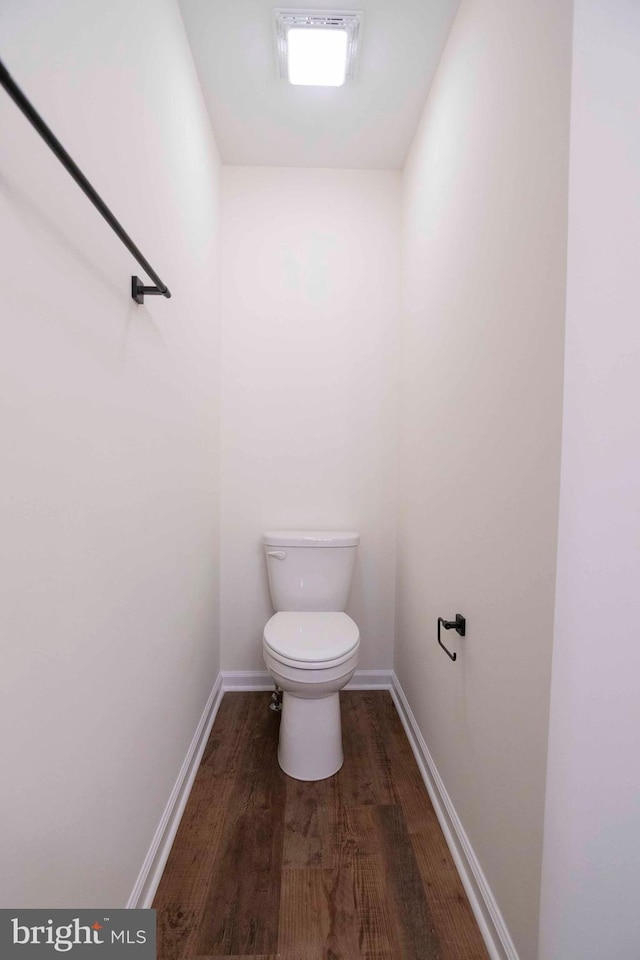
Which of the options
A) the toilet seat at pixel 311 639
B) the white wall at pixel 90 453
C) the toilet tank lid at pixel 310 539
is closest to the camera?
the white wall at pixel 90 453

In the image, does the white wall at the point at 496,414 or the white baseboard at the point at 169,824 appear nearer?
the white wall at the point at 496,414

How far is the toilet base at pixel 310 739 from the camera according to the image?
4.71ft

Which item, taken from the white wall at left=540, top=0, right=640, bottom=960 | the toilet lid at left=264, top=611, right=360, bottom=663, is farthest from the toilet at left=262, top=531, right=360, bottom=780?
the white wall at left=540, top=0, right=640, bottom=960

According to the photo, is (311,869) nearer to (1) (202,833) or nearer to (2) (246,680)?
(1) (202,833)

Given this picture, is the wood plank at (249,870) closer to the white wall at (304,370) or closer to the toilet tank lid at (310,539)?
the white wall at (304,370)

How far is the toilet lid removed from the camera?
136cm

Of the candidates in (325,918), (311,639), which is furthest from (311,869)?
(311,639)

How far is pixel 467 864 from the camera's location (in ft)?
3.49

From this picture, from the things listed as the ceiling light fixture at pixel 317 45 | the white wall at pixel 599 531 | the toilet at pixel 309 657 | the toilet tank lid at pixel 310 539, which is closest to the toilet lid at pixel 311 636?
the toilet at pixel 309 657

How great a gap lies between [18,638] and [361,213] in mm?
2090

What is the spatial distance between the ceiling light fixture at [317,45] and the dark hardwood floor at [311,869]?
245cm

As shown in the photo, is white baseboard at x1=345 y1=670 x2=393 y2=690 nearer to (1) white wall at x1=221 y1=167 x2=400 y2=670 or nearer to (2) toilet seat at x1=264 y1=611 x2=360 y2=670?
(1) white wall at x1=221 y1=167 x2=400 y2=670

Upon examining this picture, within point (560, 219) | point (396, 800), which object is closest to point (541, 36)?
point (560, 219)

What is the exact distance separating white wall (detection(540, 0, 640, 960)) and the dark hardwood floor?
373 mm
